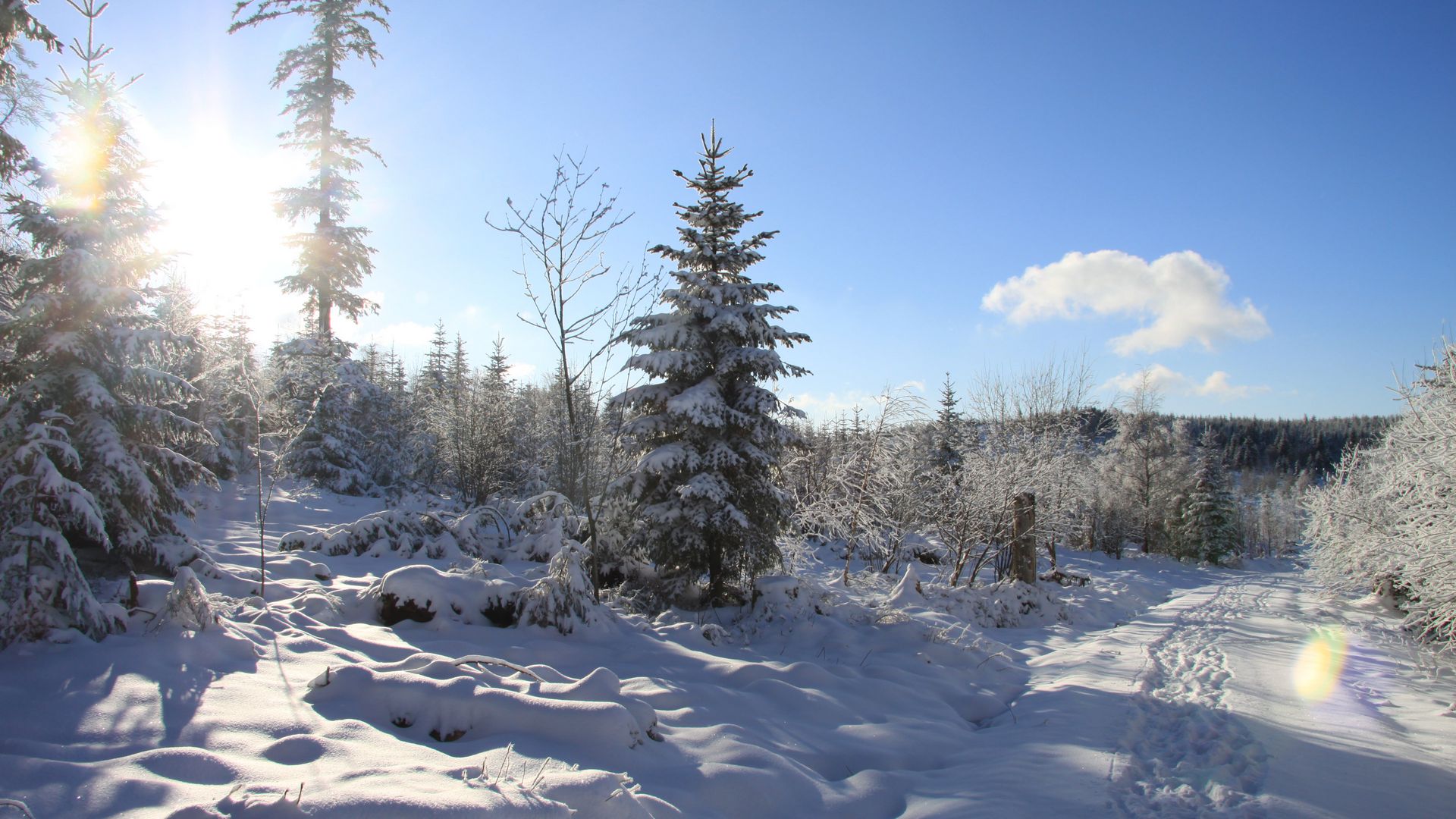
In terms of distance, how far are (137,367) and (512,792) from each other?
669 cm

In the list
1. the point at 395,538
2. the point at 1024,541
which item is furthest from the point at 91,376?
the point at 1024,541

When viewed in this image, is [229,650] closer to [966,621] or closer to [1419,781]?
[1419,781]

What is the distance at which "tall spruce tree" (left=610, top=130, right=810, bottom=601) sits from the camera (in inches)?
356

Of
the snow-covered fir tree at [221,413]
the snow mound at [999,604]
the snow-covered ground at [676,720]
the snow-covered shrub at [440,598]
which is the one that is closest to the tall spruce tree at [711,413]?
the snow-covered ground at [676,720]

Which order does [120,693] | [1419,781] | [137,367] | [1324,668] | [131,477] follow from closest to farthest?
1. [120,693]
2. [1419,781]
3. [131,477]
4. [137,367]
5. [1324,668]

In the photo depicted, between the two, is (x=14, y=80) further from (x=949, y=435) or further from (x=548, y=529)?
(x=949, y=435)

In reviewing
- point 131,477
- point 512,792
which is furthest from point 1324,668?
point 131,477

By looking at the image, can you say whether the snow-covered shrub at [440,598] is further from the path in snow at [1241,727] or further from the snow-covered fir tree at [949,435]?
the snow-covered fir tree at [949,435]

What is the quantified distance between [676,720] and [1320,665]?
936cm

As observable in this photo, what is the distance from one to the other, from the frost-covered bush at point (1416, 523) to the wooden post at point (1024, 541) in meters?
5.44

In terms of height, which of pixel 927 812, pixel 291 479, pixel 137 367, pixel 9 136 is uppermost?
pixel 9 136

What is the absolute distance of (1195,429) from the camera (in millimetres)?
98125

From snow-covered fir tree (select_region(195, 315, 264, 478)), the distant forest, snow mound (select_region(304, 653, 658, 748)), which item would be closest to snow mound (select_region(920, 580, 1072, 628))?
snow mound (select_region(304, 653, 658, 748))

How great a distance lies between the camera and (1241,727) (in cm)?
583
